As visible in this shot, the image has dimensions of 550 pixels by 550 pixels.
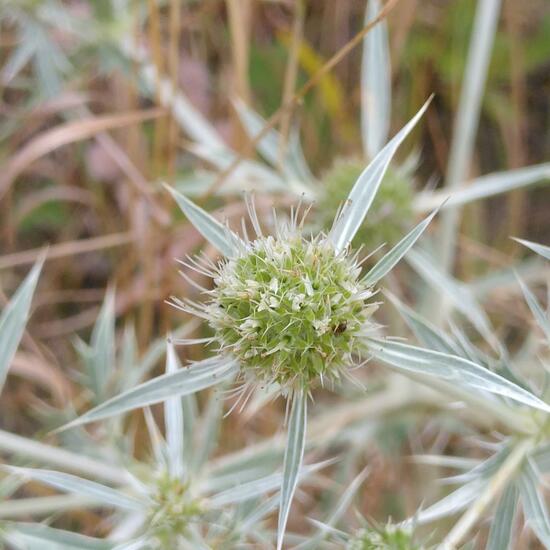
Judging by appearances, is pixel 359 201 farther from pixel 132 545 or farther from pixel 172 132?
pixel 172 132

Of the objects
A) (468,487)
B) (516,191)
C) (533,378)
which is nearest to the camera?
(468,487)

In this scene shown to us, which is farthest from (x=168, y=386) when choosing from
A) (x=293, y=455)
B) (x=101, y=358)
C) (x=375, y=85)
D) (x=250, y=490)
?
(x=375, y=85)

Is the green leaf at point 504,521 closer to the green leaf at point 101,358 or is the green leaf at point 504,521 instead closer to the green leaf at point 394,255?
the green leaf at point 394,255

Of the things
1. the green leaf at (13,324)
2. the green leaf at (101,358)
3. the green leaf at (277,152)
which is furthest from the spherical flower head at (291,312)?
the green leaf at (277,152)

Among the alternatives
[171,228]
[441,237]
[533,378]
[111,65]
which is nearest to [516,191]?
[441,237]

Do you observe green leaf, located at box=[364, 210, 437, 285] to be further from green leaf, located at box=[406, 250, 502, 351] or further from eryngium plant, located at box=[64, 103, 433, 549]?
green leaf, located at box=[406, 250, 502, 351]

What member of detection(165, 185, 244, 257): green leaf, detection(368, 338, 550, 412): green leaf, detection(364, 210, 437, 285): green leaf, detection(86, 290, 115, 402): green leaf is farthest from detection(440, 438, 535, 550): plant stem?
detection(86, 290, 115, 402): green leaf

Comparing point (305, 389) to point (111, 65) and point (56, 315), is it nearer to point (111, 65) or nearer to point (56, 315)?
point (111, 65)
